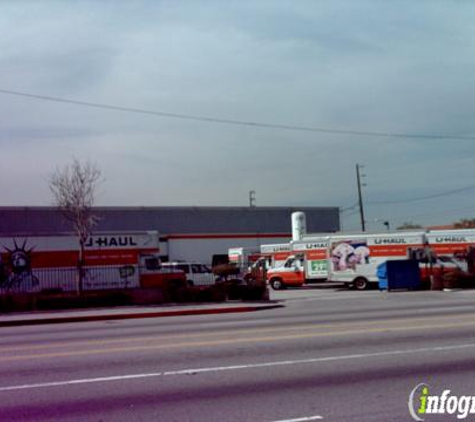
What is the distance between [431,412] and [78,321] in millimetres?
15733

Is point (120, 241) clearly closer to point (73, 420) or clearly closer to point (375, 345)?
point (375, 345)

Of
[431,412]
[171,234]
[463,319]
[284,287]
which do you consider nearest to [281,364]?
[431,412]

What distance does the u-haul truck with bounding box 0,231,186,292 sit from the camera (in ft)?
102

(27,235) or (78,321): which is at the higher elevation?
(27,235)

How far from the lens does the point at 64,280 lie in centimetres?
3122

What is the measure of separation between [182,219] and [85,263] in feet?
147

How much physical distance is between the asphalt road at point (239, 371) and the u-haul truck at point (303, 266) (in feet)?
71.5

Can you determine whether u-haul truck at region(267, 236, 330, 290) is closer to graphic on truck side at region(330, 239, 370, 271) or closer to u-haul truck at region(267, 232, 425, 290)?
u-haul truck at region(267, 232, 425, 290)

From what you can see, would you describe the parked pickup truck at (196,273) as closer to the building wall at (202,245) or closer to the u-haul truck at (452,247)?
the u-haul truck at (452,247)

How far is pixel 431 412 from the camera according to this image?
23.3ft

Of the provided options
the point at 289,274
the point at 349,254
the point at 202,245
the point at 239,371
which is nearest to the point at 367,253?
the point at 349,254

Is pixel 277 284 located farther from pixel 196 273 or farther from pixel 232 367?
pixel 232 367

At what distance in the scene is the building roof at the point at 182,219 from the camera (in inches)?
2667

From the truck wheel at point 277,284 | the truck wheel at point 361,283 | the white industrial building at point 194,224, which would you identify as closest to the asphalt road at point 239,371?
the truck wheel at point 361,283
